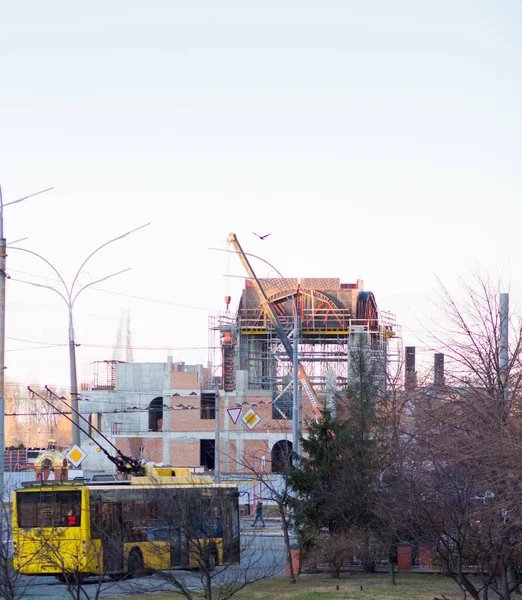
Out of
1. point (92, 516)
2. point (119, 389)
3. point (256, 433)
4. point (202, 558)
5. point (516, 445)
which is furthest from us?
point (119, 389)

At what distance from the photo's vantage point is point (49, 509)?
78.0ft

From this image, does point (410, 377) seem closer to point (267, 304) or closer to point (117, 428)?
point (267, 304)

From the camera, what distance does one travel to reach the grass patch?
20297 mm

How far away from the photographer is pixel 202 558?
1600 cm

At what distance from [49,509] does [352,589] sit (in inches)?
301

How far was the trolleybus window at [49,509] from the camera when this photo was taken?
2353 centimetres

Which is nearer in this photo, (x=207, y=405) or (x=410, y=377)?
(x=410, y=377)

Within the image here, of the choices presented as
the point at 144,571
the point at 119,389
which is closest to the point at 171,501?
the point at 144,571

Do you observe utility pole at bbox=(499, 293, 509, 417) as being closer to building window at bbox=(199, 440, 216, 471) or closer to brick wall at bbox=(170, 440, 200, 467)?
brick wall at bbox=(170, 440, 200, 467)

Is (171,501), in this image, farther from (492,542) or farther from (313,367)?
(313,367)

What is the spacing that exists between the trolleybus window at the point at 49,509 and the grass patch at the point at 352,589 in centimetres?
359

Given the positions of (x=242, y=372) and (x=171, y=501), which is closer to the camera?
(x=171, y=501)

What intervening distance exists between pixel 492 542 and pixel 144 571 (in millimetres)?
6487

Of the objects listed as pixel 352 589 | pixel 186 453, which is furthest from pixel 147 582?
pixel 186 453
